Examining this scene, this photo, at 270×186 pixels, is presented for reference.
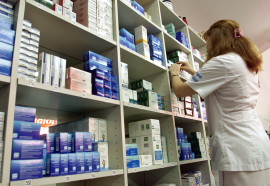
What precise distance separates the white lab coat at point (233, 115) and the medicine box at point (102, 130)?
0.76 m

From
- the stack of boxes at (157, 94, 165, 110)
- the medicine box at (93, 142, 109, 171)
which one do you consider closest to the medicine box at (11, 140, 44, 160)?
the medicine box at (93, 142, 109, 171)

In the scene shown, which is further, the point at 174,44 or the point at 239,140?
the point at 174,44

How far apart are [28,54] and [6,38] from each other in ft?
0.47

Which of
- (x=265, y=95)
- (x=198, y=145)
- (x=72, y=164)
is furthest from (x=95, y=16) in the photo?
(x=265, y=95)

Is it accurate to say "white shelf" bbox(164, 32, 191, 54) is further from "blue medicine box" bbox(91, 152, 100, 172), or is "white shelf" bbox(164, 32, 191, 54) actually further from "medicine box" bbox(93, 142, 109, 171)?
"blue medicine box" bbox(91, 152, 100, 172)

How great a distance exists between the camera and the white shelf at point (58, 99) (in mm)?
1224

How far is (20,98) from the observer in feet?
4.56

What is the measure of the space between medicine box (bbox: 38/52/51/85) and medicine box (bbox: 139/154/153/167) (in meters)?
0.97

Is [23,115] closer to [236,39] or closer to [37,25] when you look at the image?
[37,25]

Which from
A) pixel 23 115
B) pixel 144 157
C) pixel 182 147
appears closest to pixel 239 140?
pixel 144 157

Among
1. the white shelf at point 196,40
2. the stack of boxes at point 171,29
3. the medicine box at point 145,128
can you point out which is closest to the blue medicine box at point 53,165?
the medicine box at point 145,128

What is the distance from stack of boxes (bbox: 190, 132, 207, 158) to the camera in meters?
2.72

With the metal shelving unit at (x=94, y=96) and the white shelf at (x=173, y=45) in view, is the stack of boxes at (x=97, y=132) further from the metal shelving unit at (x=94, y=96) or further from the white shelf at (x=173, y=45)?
the white shelf at (x=173, y=45)

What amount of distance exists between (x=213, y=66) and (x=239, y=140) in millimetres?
565
